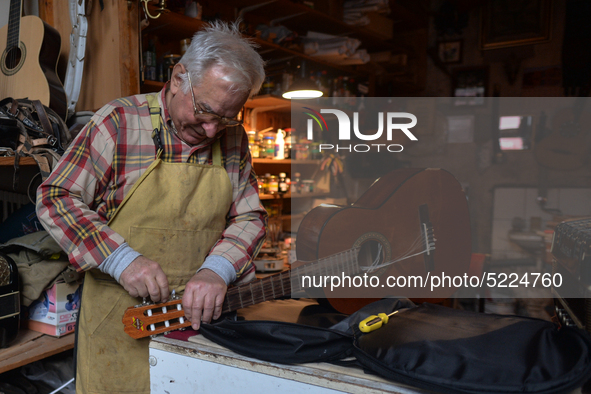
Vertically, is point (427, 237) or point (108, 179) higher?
point (108, 179)

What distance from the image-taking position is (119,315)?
3.73 feet

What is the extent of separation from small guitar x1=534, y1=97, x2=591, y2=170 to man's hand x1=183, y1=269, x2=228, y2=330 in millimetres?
3854

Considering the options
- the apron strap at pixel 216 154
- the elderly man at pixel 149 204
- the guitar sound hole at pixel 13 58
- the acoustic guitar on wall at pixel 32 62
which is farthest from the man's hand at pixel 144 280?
the guitar sound hole at pixel 13 58

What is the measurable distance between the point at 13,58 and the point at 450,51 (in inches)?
154

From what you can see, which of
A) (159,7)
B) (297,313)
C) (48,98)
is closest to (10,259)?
(48,98)

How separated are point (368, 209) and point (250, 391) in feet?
2.78

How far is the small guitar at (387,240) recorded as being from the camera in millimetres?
1379

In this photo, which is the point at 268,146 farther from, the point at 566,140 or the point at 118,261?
the point at 566,140

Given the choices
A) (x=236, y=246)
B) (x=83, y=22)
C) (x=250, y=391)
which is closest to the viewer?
(x=250, y=391)

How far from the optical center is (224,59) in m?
1.08

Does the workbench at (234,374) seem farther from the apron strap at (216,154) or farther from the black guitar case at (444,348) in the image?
the apron strap at (216,154)

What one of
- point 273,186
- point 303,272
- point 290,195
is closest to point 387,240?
point 303,272

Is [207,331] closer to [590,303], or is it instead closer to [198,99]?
[198,99]

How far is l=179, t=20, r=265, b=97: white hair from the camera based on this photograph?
1.08 metres
